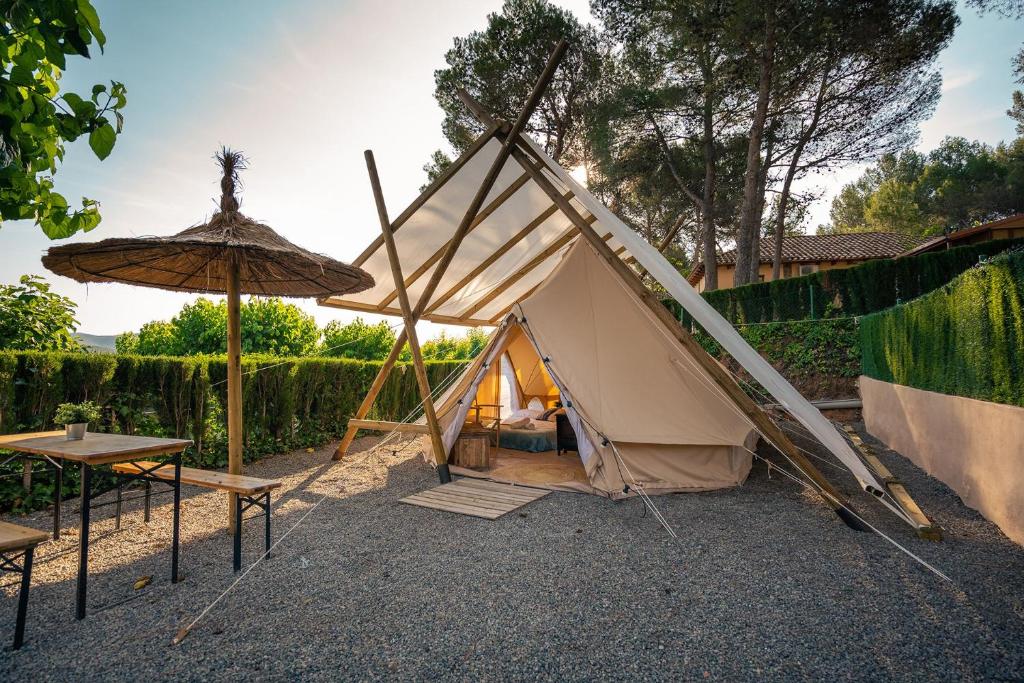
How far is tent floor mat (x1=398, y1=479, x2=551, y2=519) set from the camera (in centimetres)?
391

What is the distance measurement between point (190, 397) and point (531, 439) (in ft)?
12.2

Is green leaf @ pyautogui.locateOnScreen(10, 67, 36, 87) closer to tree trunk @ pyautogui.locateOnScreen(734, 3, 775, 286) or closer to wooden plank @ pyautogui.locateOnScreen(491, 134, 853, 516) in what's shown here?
wooden plank @ pyautogui.locateOnScreen(491, 134, 853, 516)

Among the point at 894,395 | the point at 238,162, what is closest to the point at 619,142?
the point at 894,395

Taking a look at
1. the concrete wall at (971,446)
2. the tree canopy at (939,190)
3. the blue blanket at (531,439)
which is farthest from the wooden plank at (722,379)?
the tree canopy at (939,190)

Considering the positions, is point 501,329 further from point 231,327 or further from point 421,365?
point 231,327

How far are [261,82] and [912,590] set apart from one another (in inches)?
236

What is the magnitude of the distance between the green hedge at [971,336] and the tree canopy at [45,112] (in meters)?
4.38

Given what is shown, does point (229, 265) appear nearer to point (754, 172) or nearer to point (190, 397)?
point (190, 397)

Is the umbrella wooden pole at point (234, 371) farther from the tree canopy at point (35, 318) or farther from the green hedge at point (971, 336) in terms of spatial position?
the green hedge at point (971, 336)

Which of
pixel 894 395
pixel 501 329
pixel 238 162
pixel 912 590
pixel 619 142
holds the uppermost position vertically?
pixel 619 142

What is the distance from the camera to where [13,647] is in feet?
6.64

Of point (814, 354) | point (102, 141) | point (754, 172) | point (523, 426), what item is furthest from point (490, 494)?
point (754, 172)

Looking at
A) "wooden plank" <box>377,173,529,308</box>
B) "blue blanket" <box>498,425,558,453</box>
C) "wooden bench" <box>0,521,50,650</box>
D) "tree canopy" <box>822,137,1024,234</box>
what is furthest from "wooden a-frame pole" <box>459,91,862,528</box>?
"tree canopy" <box>822,137,1024,234</box>

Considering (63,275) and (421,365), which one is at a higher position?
(63,275)
